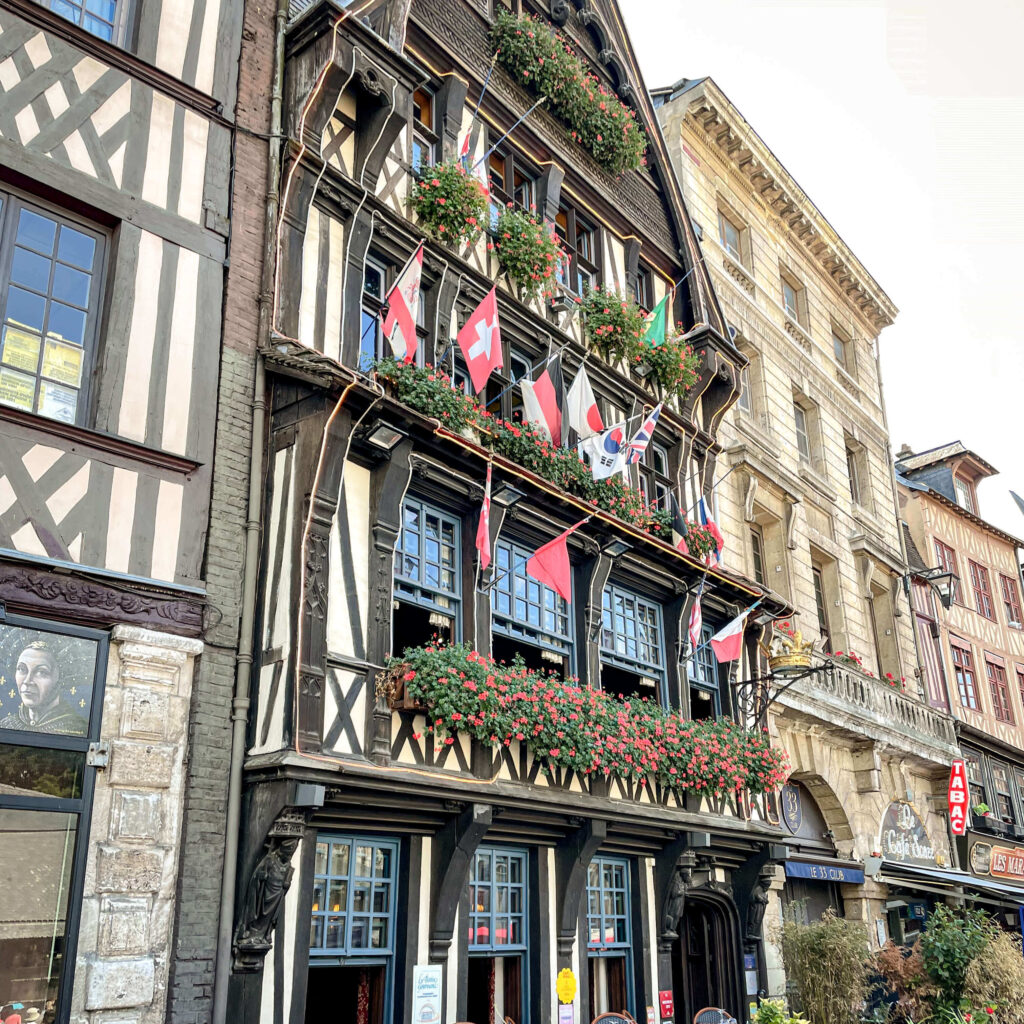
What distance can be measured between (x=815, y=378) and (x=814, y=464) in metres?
1.89

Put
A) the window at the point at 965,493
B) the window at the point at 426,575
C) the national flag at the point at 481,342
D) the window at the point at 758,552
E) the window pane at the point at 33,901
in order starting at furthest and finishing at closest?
1. the window at the point at 965,493
2. the window at the point at 758,552
3. the national flag at the point at 481,342
4. the window at the point at 426,575
5. the window pane at the point at 33,901

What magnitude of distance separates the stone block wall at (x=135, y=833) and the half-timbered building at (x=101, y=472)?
0.01 metres

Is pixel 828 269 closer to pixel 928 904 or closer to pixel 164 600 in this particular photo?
pixel 928 904

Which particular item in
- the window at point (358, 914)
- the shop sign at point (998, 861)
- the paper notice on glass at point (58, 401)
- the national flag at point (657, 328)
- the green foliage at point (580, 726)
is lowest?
the window at point (358, 914)

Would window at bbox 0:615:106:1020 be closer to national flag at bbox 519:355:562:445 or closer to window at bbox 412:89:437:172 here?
national flag at bbox 519:355:562:445

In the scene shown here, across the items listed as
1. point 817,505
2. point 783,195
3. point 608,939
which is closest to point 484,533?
point 608,939

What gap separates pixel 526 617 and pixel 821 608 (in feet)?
34.7

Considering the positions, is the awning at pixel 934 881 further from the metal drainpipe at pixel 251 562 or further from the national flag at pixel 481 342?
the metal drainpipe at pixel 251 562

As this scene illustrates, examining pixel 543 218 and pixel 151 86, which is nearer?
pixel 151 86

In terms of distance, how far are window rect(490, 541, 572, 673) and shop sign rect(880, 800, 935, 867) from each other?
31.3ft

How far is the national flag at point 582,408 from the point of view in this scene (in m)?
13.1

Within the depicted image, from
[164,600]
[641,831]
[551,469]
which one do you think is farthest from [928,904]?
[164,600]

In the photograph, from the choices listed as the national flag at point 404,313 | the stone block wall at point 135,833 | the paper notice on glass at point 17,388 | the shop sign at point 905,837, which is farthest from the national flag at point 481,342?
the shop sign at point 905,837

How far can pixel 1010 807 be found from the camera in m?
25.7
